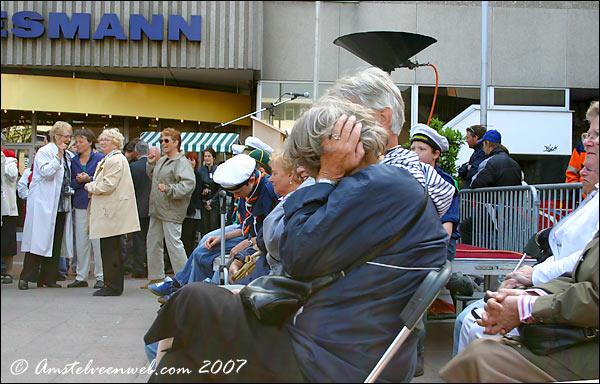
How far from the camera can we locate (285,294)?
1.45 metres

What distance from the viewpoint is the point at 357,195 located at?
4.74 feet

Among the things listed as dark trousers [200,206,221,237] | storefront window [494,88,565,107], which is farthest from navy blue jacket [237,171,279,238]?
storefront window [494,88,565,107]

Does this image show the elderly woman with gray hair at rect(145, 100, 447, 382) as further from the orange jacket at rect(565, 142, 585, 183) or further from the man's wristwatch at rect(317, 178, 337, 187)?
the orange jacket at rect(565, 142, 585, 183)

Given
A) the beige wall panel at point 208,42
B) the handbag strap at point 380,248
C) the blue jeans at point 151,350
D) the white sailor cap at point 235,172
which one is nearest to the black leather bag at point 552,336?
the handbag strap at point 380,248

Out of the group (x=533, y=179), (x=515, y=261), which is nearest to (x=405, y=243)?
(x=515, y=261)

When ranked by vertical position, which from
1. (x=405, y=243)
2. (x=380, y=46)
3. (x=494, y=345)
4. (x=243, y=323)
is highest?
(x=380, y=46)

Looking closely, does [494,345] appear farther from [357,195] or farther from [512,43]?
[512,43]

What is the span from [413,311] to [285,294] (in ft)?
1.07

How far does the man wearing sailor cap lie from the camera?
3.64 meters

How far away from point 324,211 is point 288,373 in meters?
0.42

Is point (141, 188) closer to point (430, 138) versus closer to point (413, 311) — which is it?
point (430, 138)

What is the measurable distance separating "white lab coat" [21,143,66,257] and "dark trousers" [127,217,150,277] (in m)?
2.14

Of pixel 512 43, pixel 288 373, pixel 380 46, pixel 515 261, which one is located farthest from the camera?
pixel 512 43

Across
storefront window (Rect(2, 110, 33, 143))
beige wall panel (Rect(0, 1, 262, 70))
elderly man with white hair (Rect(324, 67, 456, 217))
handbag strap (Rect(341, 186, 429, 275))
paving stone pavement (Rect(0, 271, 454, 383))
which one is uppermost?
beige wall panel (Rect(0, 1, 262, 70))
